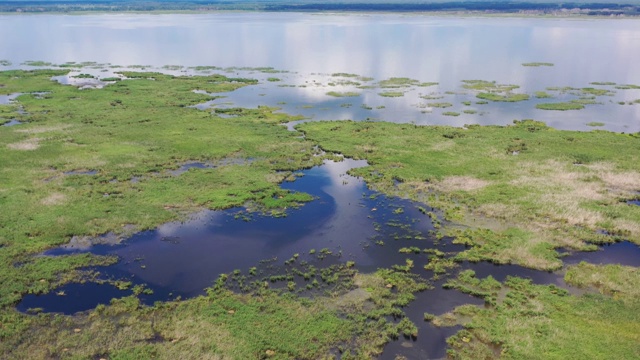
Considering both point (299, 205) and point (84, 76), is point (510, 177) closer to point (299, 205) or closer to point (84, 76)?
point (299, 205)

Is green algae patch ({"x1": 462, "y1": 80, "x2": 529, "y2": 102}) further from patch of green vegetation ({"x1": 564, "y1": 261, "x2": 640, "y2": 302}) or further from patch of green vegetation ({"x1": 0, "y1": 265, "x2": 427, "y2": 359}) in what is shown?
patch of green vegetation ({"x1": 0, "y1": 265, "x2": 427, "y2": 359})

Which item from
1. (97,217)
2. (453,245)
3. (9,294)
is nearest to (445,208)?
(453,245)

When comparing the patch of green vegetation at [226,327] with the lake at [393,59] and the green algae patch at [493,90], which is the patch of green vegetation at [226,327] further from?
the green algae patch at [493,90]

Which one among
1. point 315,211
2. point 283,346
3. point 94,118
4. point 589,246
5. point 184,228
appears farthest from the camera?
point 94,118

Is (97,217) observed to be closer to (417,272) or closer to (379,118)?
(417,272)

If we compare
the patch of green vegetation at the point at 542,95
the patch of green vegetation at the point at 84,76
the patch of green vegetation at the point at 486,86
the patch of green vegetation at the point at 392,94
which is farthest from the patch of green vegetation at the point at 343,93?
the patch of green vegetation at the point at 84,76
